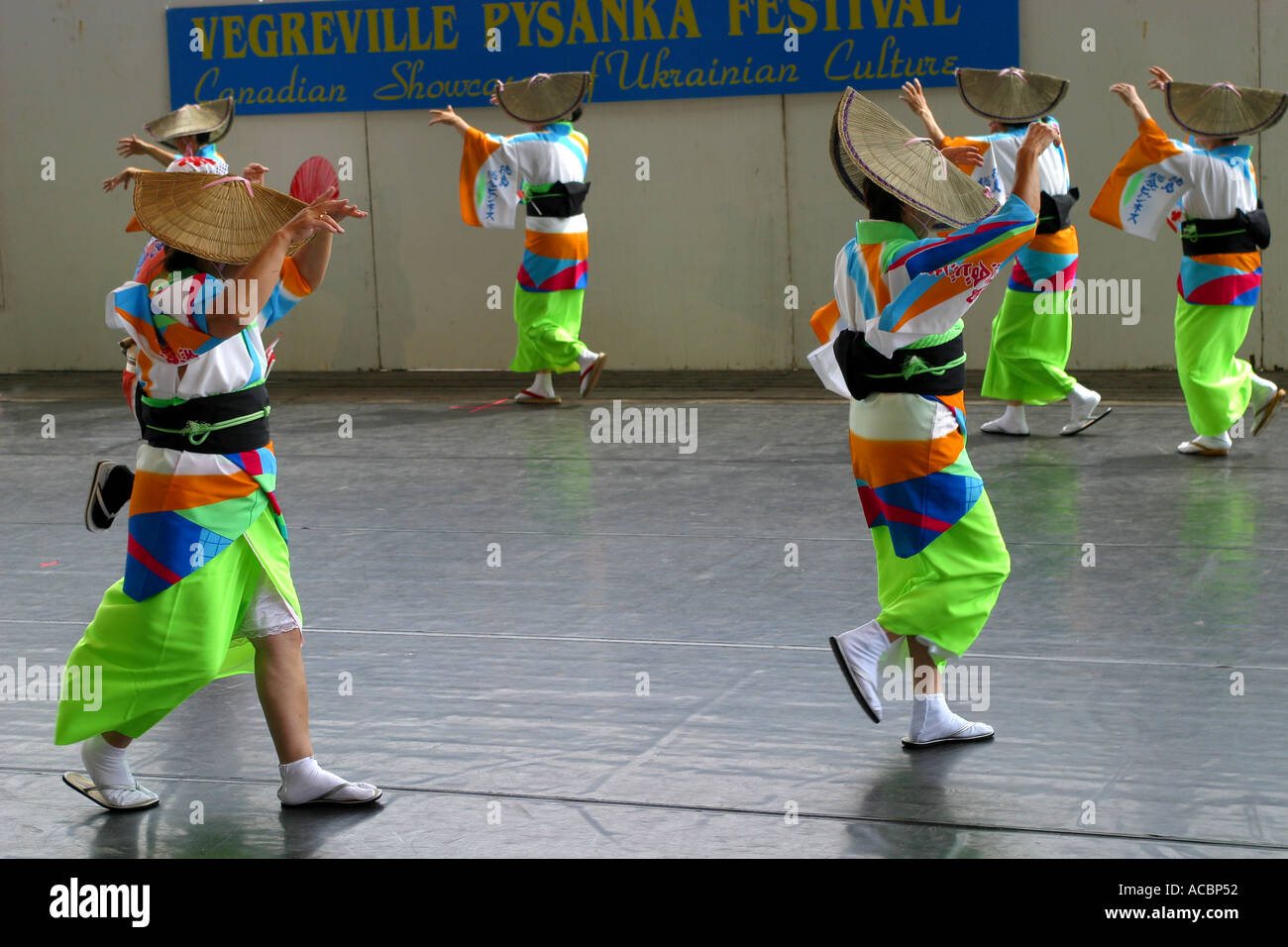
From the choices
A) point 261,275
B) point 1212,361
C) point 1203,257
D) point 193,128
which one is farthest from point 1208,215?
point 193,128

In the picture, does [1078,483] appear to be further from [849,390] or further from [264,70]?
[264,70]

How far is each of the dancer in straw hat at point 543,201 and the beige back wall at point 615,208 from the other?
1622 millimetres

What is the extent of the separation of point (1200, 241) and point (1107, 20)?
3385mm

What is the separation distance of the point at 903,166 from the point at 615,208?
7475 mm

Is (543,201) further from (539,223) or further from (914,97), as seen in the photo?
(914,97)

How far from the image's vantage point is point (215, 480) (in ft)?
11.6

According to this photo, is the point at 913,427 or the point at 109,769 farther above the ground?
the point at 913,427

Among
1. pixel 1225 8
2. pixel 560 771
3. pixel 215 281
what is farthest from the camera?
pixel 1225 8

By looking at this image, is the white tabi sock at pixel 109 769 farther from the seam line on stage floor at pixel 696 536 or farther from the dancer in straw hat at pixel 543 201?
the dancer in straw hat at pixel 543 201

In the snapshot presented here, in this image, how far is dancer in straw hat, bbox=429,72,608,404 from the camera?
9.33 metres

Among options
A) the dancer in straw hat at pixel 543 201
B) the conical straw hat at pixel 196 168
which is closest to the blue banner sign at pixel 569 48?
the dancer in straw hat at pixel 543 201

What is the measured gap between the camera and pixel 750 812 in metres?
3.48

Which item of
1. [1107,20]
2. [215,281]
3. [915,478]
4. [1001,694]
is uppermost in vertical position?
[1107,20]

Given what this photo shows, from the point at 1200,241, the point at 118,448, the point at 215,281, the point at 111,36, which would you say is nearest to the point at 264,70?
the point at 111,36
